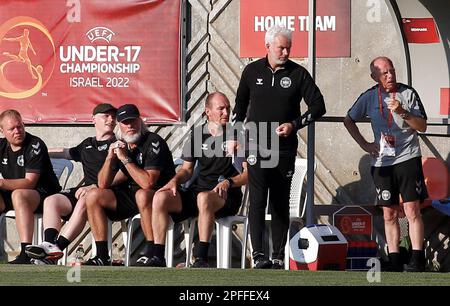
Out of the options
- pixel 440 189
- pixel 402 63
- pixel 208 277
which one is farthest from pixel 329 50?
pixel 208 277

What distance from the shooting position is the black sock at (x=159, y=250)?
11.2 meters

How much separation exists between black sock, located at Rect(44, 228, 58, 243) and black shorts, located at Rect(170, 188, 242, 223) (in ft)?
3.38

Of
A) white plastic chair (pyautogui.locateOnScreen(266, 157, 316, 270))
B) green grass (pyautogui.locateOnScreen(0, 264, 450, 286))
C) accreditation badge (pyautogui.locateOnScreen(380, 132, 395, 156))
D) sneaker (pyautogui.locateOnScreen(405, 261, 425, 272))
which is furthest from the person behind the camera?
white plastic chair (pyautogui.locateOnScreen(266, 157, 316, 270))

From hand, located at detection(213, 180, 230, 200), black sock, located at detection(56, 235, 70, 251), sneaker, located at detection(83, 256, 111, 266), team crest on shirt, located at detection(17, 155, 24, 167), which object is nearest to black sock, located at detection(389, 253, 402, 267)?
hand, located at detection(213, 180, 230, 200)

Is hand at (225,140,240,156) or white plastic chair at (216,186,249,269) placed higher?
hand at (225,140,240,156)

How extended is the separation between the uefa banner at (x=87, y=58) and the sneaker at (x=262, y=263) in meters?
2.68

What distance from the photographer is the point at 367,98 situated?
11602mm

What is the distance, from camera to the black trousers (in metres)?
10.8

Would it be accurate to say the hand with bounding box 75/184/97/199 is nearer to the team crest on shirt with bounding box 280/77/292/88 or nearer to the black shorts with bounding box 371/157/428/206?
the team crest on shirt with bounding box 280/77/292/88

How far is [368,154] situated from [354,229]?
2.89ft

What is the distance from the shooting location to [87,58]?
1324cm

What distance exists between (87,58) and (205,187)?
7.70ft

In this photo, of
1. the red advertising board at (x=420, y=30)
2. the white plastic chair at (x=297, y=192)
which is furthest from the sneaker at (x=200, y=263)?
the red advertising board at (x=420, y=30)

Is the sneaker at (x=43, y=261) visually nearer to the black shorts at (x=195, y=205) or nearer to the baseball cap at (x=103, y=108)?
the black shorts at (x=195, y=205)
